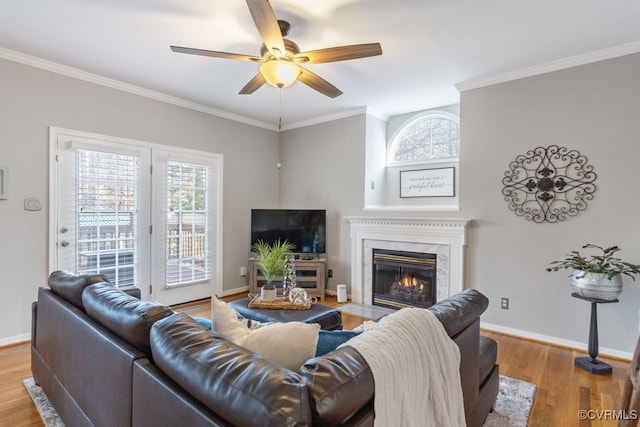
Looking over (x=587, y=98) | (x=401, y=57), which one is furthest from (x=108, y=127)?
(x=587, y=98)

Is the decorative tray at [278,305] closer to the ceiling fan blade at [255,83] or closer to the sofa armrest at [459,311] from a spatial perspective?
the sofa armrest at [459,311]

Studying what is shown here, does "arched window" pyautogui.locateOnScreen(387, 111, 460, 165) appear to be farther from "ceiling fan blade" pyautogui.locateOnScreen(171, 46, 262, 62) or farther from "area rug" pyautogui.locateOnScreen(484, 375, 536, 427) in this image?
"ceiling fan blade" pyautogui.locateOnScreen(171, 46, 262, 62)

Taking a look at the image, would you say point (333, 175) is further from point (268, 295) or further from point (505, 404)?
point (505, 404)

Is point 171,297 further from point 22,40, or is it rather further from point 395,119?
point 395,119

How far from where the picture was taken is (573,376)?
2596 mm

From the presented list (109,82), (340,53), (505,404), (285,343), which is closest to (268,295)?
(285,343)

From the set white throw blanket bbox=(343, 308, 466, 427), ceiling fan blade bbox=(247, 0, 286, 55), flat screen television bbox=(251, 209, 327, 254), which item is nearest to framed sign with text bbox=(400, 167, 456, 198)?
flat screen television bbox=(251, 209, 327, 254)

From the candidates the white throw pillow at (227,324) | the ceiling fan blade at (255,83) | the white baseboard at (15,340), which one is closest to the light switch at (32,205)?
the white baseboard at (15,340)

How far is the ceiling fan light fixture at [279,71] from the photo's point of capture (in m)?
2.46

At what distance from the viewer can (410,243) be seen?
4.13m

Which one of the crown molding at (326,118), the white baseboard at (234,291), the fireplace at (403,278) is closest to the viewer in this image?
the fireplace at (403,278)

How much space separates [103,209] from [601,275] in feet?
15.6

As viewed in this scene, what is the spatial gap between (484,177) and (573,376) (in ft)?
6.47

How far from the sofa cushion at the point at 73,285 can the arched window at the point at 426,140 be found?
401 cm
